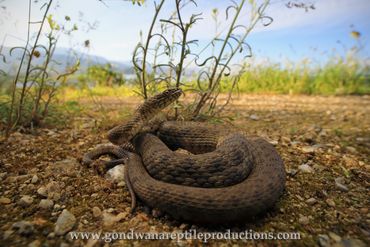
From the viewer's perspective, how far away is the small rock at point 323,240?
6.92 feet

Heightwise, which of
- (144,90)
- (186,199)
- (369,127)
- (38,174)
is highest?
(144,90)

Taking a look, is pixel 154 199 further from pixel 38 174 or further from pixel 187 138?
pixel 38 174

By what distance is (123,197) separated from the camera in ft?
8.71

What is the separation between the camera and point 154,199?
238 centimetres

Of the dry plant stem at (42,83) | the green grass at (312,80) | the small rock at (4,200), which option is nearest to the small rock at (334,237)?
the small rock at (4,200)

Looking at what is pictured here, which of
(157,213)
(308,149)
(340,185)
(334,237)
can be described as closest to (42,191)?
(157,213)

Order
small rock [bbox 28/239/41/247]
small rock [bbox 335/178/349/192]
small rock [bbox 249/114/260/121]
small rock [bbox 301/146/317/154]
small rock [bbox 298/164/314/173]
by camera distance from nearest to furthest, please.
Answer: small rock [bbox 28/239/41/247], small rock [bbox 335/178/349/192], small rock [bbox 298/164/314/173], small rock [bbox 301/146/317/154], small rock [bbox 249/114/260/121]

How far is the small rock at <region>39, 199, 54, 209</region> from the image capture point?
2.45 metres

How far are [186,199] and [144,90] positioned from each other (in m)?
2.09

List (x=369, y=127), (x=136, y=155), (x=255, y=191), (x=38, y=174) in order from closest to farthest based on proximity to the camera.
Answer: (x=255, y=191), (x=38, y=174), (x=136, y=155), (x=369, y=127)

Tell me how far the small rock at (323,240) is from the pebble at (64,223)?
1968 mm

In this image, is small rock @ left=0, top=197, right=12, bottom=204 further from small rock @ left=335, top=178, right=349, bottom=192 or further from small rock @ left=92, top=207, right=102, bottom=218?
small rock @ left=335, top=178, right=349, bottom=192

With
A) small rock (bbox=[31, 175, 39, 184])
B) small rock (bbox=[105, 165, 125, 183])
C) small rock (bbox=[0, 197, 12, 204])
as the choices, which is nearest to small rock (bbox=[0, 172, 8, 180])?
small rock (bbox=[31, 175, 39, 184])

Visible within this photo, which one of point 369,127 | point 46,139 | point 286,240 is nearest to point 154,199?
point 286,240
